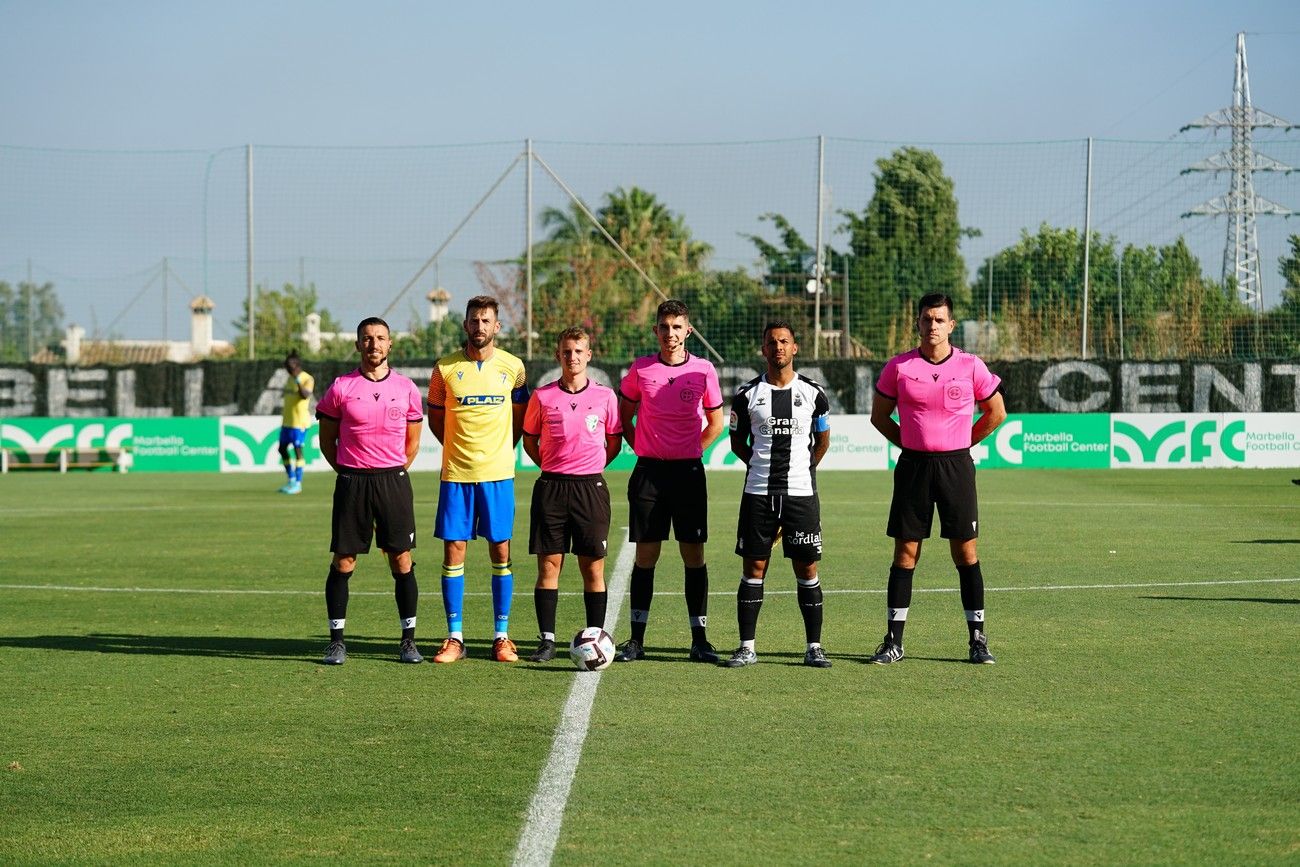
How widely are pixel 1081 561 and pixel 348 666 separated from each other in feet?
24.5

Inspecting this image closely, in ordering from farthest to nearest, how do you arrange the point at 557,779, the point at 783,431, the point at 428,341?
the point at 428,341 < the point at 783,431 < the point at 557,779

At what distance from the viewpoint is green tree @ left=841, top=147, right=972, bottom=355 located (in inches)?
1172

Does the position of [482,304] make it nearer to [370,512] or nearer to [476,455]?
[476,455]

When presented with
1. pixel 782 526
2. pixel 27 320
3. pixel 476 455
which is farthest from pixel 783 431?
pixel 27 320

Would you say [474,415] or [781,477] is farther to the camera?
[474,415]

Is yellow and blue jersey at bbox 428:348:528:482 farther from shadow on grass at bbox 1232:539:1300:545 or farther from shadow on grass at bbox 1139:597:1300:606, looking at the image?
shadow on grass at bbox 1232:539:1300:545

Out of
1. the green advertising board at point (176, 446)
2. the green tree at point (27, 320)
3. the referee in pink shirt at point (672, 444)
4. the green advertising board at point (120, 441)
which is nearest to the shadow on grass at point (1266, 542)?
the referee in pink shirt at point (672, 444)

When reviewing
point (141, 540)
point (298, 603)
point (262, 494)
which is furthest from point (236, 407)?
point (298, 603)

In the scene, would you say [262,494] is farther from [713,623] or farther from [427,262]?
[713,623]

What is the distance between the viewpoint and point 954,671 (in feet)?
27.1

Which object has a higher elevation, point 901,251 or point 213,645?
point 901,251

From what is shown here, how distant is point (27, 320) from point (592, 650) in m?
28.2

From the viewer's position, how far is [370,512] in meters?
8.87

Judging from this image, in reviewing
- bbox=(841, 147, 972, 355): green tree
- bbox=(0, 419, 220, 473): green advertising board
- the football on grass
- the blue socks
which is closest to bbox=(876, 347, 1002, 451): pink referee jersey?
the football on grass
